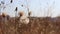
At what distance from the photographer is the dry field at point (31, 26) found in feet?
7.56

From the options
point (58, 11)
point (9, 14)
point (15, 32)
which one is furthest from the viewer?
point (58, 11)

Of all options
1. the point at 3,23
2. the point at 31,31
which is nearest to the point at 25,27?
the point at 31,31

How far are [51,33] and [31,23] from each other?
285mm

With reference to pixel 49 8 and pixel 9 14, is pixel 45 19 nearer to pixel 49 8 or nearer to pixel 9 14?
pixel 49 8

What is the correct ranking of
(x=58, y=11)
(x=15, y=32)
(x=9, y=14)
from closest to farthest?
(x=15, y=32) < (x=9, y=14) < (x=58, y=11)

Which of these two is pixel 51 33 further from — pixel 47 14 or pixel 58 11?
pixel 58 11

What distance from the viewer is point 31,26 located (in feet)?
8.15

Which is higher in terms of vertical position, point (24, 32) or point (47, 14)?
point (47, 14)

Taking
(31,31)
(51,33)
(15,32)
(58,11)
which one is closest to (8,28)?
(15,32)

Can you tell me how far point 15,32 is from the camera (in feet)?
7.43

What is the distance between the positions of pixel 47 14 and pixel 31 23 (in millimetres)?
216

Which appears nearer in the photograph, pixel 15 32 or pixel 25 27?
pixel 15 32

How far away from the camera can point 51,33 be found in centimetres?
240

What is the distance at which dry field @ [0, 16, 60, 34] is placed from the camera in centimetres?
231
